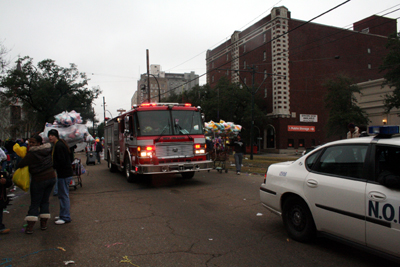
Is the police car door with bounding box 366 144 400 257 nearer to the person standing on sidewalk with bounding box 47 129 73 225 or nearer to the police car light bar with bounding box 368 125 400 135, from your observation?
the police car light bar with bounding box 368 125 400 135

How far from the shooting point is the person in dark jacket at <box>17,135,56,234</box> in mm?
5418

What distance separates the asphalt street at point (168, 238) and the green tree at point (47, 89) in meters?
31.1

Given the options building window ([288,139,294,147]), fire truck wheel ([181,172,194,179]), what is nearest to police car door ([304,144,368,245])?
fire truck wheel ([181,172,194,179])

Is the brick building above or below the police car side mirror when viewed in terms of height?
above

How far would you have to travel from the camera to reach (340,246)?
4.60 metres

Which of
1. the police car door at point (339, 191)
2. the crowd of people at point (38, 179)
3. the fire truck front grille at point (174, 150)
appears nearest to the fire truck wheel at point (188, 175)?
the fire truck front grille at point (174, 150)

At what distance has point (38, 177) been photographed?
216 inches

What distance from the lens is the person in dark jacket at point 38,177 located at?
5418 mm

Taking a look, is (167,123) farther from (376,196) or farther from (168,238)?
(376,196)

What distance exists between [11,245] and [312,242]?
4.68 m

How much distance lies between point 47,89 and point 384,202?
3848cm

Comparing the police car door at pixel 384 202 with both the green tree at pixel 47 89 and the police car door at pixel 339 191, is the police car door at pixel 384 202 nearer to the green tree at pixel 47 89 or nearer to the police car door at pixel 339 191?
the police car door at pixel 339 191

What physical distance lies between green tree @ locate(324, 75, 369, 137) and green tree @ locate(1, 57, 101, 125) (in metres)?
28.9

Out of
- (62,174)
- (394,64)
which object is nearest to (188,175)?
(62,174)
